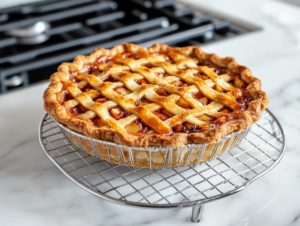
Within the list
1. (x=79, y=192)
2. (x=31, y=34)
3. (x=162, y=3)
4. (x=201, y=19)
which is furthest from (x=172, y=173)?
(x=162, y=3)

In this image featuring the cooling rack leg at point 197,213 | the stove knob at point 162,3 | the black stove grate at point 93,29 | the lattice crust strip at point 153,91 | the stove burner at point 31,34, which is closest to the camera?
the cooling rack leg at point 197,213

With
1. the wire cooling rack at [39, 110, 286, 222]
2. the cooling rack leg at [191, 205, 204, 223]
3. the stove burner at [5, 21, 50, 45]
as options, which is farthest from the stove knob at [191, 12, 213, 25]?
the cooling rack leg at [191, 205, 204, 223]

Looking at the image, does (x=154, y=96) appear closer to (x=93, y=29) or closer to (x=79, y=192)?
(x=79, y=192)

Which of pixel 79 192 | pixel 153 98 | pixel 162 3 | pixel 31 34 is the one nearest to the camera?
pixel 79 192

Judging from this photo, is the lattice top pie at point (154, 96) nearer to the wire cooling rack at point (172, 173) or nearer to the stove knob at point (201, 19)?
the wire cooling rack at point (172, 173)

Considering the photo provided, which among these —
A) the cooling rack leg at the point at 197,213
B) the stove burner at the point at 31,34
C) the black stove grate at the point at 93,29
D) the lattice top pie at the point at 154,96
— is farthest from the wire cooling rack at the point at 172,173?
the stove burner at the point at 31,34

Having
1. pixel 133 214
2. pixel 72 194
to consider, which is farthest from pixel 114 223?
pixel 72 194

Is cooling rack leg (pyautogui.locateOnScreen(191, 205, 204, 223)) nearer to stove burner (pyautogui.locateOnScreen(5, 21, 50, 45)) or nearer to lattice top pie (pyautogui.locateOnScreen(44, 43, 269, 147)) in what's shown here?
lattice top pie (pyautogui.locateOnScreen(44, 43, 269, 147))
